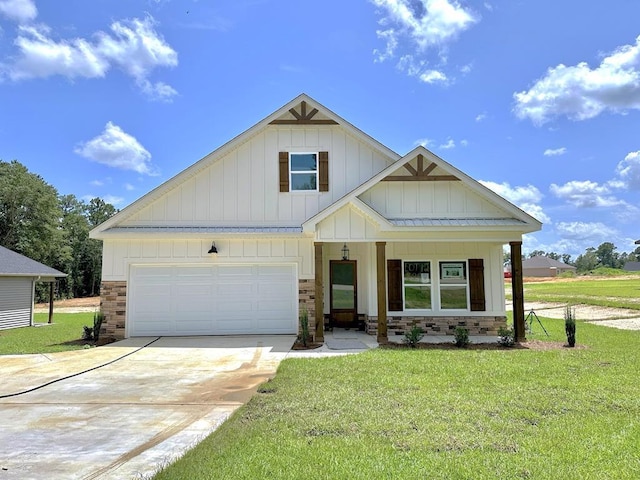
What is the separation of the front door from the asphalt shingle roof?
13.1 m

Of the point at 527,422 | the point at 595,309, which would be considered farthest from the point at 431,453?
the point at 595,309

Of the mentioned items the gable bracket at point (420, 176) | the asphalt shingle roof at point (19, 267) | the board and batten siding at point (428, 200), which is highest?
the gable bracket at point (420, 176)

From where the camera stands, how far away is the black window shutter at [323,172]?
1313 cm

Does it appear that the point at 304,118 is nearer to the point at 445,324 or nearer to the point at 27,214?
the point at 445,324

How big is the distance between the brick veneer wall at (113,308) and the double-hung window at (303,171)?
600 centimetres

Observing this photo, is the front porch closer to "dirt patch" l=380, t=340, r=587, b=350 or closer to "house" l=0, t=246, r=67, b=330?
"dirt patch" l=380, t=340, r=587, b=350

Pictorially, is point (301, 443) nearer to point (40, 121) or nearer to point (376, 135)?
point (376, 135)

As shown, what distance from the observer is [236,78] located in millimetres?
13805

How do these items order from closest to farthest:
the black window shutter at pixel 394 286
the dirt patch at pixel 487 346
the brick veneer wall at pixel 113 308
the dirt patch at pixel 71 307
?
the dirt patch at pixel 487 346, the brick veneer wall at pixel 113 308, the black window shutter at pixel 394 286, the dirt patch at pixel 71 307

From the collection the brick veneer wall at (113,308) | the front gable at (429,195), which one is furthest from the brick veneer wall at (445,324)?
the brick veneer wall at (113,308)

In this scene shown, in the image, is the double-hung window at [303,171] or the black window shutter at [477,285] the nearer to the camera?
the black window shutter at [477,285]

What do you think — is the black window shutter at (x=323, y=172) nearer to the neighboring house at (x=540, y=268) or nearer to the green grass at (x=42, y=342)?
the green grass at (x=42, y=342)

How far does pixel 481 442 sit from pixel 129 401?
15.8ft

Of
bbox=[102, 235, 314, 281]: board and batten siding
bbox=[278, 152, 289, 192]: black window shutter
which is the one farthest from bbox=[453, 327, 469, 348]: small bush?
bbox=[278, 152, 289, 192]: black window shutter
